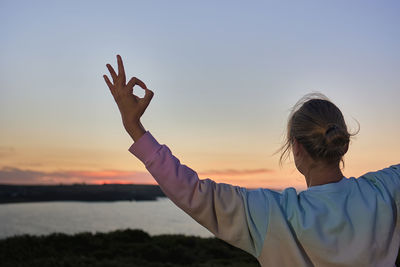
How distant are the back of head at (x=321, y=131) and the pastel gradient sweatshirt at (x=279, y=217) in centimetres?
12

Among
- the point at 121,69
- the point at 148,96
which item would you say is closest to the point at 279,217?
the point at 148,96

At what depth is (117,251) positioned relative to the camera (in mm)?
7340

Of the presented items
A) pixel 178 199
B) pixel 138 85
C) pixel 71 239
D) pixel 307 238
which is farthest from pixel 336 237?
pixel 71 239

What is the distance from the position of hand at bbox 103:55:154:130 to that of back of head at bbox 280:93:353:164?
50 centimetres

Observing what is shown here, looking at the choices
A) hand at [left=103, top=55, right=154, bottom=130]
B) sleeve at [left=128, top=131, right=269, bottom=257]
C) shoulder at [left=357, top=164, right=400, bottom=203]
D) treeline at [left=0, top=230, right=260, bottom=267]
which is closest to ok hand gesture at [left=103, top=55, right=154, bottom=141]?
hand at [left=103, top=55, right=154, bottom=130]

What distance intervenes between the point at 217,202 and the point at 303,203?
274 mm

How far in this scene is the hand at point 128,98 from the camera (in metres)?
1.30

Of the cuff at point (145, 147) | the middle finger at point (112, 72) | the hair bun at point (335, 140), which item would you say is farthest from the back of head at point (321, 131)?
the middle finger at point (112, 72)

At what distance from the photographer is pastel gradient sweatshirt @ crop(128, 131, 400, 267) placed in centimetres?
119

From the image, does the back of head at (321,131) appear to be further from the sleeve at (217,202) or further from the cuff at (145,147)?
the cuff at (145,147)

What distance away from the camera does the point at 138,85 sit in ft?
4.48

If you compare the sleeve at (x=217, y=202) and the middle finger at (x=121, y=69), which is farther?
the middle finger at (x=121, y=69)

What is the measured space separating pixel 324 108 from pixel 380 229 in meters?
0.42

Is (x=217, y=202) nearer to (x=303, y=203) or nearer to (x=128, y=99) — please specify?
(x=303, y=203)
